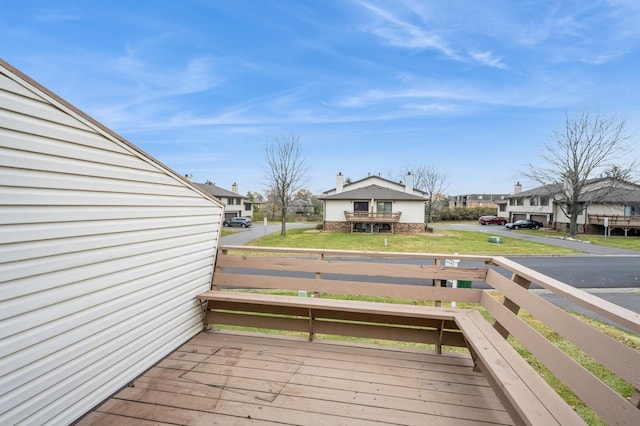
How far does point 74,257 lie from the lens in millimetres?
1921

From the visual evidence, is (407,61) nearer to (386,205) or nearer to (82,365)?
(386,205)

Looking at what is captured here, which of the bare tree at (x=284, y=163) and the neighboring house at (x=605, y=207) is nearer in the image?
the bare tree at (x=284, y=163)

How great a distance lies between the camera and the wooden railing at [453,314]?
4.42ft

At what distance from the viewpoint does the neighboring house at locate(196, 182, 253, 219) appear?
40050 millimetres

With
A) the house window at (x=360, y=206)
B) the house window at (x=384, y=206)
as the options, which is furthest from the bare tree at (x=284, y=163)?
the house window at (x=384, y=206)

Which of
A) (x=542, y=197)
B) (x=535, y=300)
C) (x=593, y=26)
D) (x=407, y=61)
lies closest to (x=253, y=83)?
(x=407, y=61)

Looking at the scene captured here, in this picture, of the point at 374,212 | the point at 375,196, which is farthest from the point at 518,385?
the point at 375,196

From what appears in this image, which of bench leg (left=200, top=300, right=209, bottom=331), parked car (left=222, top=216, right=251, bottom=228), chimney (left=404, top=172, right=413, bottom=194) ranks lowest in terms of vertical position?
parked car (left=222, top=216, right=251, bottom=228)

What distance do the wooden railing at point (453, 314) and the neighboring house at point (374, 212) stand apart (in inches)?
880

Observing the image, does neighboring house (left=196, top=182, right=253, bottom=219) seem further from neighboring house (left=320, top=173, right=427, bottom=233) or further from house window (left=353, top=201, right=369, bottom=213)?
house window (left=353, top=201, right=369, bottom=213)

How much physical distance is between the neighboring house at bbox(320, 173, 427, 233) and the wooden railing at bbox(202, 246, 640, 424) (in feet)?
73.3

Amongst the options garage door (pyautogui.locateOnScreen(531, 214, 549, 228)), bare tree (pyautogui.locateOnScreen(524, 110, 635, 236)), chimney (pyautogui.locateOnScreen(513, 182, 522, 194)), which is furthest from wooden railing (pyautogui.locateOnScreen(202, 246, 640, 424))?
chimney (pyautogui.locateOnScreen(513, 182, 522, 194))

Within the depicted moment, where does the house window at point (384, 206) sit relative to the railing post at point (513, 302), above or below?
above

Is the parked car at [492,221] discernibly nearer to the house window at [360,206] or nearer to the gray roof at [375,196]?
the gray roof at [375,196]
